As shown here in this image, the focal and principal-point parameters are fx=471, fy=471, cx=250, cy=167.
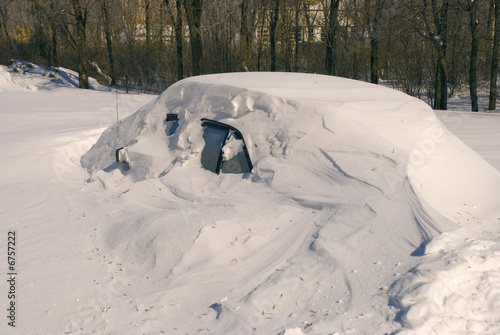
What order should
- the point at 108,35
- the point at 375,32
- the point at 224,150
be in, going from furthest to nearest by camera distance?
the point at 108,35 → the point at 375,32 → the point at 224,150

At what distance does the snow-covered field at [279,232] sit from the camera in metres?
3.36

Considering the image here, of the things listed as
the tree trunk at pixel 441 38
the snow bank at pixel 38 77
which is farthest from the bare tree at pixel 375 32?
the snow bank at pixel 38 77

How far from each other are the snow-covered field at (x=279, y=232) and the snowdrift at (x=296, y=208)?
15 millimetres

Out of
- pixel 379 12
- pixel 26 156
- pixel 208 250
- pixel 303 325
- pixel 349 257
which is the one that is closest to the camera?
pixel 303 325

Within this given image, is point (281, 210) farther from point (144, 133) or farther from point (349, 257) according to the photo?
point (144, 133)

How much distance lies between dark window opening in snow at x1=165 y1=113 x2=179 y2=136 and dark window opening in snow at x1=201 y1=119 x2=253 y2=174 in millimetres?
605

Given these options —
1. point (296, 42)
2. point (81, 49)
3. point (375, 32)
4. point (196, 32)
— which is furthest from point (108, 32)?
point (375, 32)

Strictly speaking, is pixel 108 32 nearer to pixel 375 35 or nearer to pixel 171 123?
pixel 375 35

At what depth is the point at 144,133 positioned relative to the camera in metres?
6.33

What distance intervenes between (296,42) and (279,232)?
2612cm

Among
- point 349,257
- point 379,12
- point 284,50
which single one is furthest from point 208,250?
point 284,50

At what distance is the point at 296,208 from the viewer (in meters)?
4.40

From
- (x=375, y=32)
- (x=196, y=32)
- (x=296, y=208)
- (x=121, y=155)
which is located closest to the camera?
(x=296, y=208)

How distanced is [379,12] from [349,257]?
54.3ft
